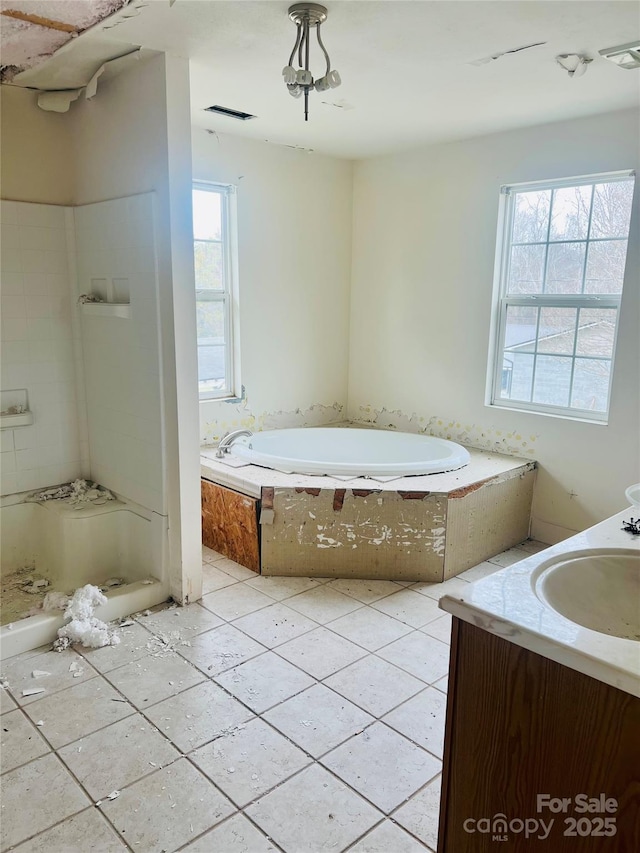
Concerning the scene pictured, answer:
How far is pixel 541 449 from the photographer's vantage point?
12.0ft

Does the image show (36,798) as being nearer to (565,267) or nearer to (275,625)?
(275,625)

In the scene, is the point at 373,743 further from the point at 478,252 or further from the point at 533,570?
the point at 478,252

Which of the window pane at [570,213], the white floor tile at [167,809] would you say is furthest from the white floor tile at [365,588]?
the window pane at [570,213]

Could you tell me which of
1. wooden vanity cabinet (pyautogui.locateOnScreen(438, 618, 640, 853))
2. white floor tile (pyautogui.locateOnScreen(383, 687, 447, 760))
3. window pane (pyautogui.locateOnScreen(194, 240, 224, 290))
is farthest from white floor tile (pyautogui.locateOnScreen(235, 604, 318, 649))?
window pane (pyautogui.locateOnScreen(194, 240, 224, 290))

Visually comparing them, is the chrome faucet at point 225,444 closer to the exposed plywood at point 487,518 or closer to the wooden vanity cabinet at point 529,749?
the exposed plywood at point 487,518

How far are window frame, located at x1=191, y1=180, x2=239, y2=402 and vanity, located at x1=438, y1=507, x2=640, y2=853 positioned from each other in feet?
9.41

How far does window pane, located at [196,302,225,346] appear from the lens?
3863 mm

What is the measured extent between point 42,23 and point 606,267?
9.16 ft

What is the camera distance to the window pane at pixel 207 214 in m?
3.76

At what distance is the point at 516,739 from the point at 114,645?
184 cm

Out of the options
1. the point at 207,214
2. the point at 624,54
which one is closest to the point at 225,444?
the point at 207,214

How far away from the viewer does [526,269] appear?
3.68 meters

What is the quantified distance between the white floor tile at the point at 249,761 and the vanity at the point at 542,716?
2.11 feet

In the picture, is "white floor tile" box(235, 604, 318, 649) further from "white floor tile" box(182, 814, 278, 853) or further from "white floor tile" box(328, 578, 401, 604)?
"white floor tile" box(182, 814, 278, 853)
